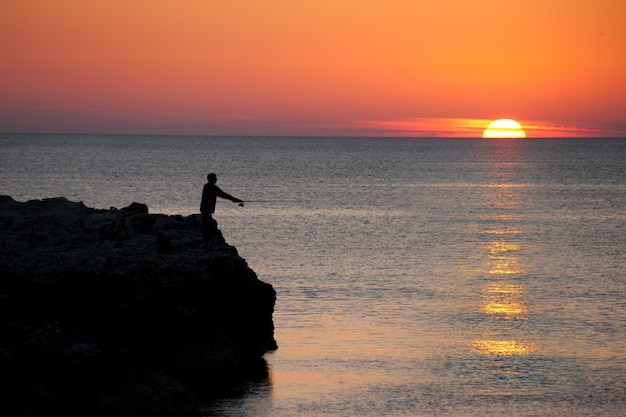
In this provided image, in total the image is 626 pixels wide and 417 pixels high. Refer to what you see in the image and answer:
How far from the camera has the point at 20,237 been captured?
22922mm

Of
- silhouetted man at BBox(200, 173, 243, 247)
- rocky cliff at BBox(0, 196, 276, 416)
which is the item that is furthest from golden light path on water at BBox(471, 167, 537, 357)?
silhouetted man at BBox(200, 173, 243, 247)

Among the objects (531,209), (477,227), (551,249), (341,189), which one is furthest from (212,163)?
(551,249)

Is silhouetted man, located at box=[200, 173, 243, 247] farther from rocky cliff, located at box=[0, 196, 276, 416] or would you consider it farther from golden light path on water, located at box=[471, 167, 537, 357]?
golden light path on water, located at box=[471, 167, 537, 357]

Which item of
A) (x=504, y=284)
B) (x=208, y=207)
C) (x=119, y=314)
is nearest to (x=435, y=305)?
(x=504, y=284)

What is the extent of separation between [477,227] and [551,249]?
1071 cm

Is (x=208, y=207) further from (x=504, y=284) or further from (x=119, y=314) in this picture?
(x=504, y=284)

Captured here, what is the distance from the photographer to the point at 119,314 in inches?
826

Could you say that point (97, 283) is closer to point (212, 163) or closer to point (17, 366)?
point (17, 366)

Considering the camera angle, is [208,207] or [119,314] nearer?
[119,314]

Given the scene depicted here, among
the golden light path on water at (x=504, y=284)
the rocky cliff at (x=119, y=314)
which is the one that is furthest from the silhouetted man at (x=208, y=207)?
the golden light path on water at (x=504, y=284)

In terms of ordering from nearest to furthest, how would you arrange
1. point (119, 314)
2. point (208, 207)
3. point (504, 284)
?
point (119, 314), point (208, 207), point (504, 284)

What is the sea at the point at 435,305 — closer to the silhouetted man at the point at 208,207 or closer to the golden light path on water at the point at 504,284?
the golden light path on water at the point at 504,284

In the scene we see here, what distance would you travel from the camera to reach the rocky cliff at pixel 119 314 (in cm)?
1881

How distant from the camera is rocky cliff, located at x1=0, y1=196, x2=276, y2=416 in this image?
61.7ft
